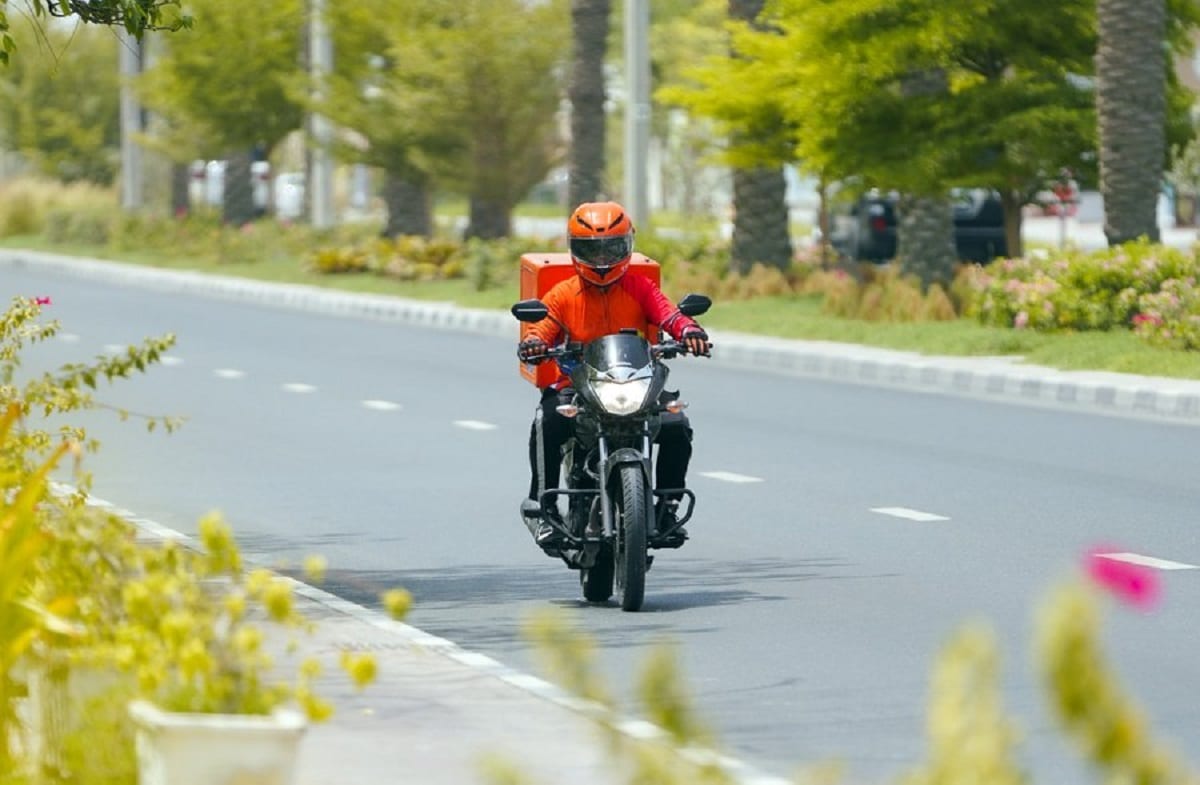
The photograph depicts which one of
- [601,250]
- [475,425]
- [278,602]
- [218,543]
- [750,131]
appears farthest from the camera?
[750,131]

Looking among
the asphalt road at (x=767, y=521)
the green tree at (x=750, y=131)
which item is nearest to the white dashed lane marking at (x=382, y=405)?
the asphalt road at (x=767, y=521)

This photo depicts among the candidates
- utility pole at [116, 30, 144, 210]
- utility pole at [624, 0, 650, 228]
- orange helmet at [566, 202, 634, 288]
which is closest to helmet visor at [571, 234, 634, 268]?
orange helmet at [566, 202, 634, 288]

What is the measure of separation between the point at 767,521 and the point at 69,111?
63.6 meters

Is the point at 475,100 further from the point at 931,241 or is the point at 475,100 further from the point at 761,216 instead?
the point at 931,241

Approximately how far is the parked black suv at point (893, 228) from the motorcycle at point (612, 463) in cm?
3112

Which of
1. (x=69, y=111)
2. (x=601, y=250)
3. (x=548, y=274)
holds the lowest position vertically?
(x=548, y=274)

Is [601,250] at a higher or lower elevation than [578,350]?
higher

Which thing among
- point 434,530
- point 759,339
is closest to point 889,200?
point 759,339

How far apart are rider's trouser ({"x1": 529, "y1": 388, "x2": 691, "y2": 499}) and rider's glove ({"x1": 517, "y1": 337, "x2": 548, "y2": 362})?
239mm

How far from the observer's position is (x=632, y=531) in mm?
10891

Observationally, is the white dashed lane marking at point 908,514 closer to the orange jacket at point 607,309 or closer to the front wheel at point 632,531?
the orange jacket at point 607,309

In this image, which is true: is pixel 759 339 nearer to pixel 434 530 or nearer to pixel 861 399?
pixel 861 399

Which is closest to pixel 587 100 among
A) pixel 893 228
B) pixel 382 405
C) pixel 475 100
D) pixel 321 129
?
pixel 475 100

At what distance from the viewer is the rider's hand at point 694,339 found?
11391mm
